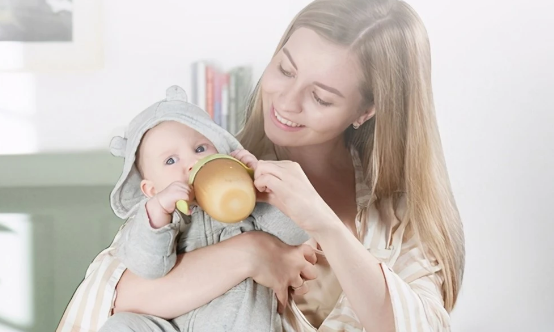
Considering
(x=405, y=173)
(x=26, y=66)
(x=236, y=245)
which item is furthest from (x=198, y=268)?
(x=26, y=66)

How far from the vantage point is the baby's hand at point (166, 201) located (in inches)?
46.1

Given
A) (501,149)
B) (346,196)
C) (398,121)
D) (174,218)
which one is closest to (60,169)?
(174,218)

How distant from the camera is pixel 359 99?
1389mm

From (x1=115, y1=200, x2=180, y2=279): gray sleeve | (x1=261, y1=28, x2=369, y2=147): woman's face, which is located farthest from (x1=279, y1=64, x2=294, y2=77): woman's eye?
(x1=115, y1=200, x2=180, y2=279): gray sleeve

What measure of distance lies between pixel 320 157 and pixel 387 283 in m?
0.31

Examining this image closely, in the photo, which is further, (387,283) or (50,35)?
(50,35)

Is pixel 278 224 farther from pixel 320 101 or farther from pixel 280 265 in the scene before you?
pixel 320 101

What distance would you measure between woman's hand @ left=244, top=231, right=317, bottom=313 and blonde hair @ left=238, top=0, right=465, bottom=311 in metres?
0.22

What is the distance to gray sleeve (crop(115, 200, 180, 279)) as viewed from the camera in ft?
3.89

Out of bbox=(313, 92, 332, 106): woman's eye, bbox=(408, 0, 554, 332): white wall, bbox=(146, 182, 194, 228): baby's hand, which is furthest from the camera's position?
bbox=(408, 0, 554, 332): white wall

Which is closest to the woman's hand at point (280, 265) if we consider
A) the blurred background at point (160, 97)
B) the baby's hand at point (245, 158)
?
the baby's hand at point (245, 158)

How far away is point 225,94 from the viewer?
1460mm

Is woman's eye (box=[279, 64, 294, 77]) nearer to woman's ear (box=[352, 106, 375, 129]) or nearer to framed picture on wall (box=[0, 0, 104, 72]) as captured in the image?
woman's ear (box=[352, 106, 375, 129])

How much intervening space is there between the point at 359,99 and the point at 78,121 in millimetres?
575
